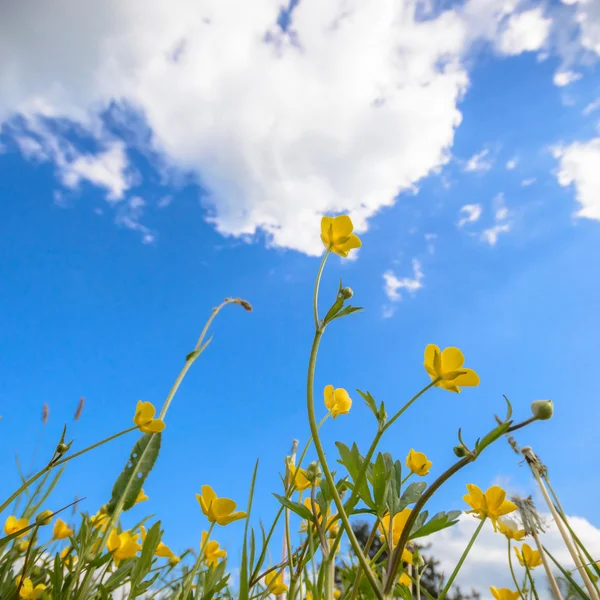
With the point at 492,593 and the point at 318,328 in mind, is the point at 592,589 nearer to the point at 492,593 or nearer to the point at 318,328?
the point at 492,593

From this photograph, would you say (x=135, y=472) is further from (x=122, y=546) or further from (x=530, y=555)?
(x=530, y=555)

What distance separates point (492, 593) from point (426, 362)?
1067 millimetres

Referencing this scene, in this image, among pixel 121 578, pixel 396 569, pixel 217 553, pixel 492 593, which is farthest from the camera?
pixel 217 553

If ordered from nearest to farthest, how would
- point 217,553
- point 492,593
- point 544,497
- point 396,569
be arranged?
point 396,569
point 544,497
point 492,593
point 217,553

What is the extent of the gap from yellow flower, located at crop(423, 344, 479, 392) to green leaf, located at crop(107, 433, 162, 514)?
989 mm

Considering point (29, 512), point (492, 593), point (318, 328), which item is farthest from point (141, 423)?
point (492, 593)

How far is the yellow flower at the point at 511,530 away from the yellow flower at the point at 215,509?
2.58ft

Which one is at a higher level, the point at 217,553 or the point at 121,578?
the point at 217,553

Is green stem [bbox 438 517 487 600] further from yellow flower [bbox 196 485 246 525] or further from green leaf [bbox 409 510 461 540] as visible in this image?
yellow flower [bbox 196 485 246 525]

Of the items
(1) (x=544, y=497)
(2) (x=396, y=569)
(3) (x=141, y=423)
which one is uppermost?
(3) (x=141, y=423)

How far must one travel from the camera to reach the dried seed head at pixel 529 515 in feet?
4.32

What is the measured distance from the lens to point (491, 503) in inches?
39.8

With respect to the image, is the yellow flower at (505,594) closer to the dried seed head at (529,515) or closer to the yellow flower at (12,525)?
the dried seed head at (529,515)

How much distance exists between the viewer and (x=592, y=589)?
0.91m
